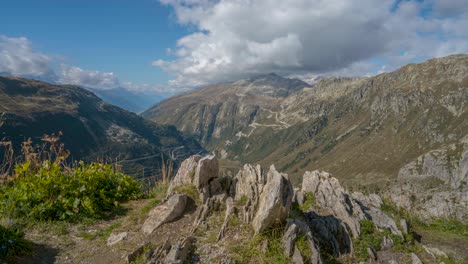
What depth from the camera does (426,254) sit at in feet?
51.5

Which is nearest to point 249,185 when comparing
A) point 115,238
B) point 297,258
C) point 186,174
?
point 186,174

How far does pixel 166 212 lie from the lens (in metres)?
13.6

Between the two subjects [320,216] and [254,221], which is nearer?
[254,221]

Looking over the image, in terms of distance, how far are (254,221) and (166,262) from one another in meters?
3.45

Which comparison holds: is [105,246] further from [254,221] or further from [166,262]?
[254,221]

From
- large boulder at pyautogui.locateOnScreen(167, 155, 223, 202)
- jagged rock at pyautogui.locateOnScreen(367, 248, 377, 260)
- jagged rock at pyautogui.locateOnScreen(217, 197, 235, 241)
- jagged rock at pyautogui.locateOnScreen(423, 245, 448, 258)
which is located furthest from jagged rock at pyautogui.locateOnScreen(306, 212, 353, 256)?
large boulder at pyautogui.locateOnScreen(167, 155, 223, 202)

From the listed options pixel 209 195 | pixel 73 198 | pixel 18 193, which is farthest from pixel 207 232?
pixel 18 193

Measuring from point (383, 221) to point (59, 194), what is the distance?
1648 cm

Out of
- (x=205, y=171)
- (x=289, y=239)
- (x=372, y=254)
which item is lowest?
(x=372, y=254)

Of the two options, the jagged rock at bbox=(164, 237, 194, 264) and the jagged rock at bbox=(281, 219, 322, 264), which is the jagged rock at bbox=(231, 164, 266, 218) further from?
the jagged rock at bbox=(164, 237, 194, 264)

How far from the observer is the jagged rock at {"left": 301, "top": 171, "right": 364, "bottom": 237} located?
16.7 metres

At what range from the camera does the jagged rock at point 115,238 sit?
476 inches

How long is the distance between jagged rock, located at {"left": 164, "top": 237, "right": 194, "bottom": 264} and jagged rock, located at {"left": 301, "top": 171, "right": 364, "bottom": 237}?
8724mm

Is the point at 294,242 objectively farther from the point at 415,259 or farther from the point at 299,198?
the point at 299,198
